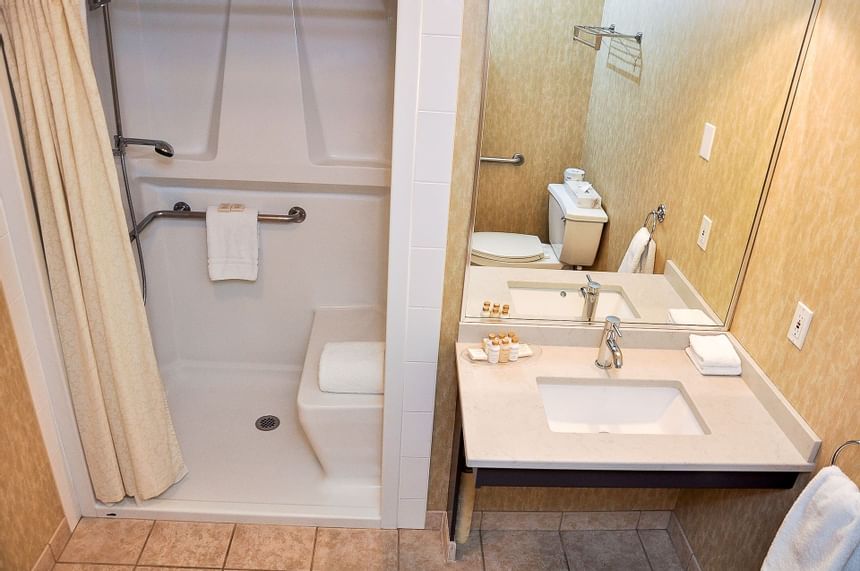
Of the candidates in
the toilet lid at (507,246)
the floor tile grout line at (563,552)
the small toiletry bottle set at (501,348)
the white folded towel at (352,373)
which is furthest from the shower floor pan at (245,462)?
the toilet lid at (507,246)

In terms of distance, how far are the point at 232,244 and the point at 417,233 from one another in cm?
120

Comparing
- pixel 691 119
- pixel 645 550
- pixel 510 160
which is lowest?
pixel 645 550

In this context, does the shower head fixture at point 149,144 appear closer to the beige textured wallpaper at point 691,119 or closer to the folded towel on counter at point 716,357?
the beige textured wallpaper at point 691,119

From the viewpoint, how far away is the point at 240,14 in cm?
254

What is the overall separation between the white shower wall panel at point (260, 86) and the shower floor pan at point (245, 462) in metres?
0.97

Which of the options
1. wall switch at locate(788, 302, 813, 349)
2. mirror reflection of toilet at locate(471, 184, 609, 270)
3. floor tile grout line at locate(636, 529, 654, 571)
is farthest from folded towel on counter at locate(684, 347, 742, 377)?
floor tile grout line at locate(636, 529, 654, 571)

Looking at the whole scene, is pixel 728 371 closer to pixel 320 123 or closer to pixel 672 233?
pixel 672 233

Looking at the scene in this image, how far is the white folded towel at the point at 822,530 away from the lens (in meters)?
1.45

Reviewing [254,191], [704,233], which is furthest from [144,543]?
[704,233]

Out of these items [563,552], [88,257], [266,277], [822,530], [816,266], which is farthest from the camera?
Answer: [266,277]

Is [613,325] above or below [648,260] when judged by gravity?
below

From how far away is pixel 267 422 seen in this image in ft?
9.55

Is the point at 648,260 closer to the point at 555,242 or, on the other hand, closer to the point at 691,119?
the point at 555,242

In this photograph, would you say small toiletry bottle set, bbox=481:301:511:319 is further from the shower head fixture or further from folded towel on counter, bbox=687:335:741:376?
the shower head fixture
